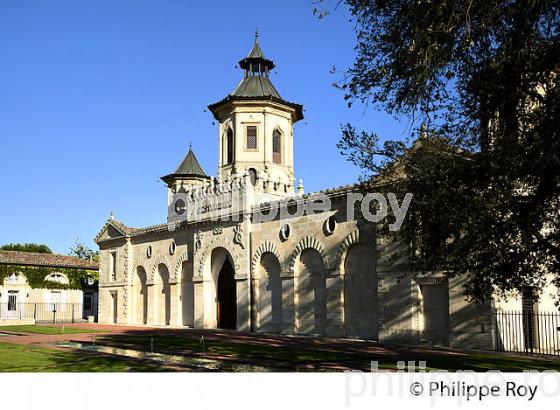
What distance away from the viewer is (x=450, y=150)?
13320 millimetres

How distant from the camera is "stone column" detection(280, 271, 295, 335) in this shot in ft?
94.6

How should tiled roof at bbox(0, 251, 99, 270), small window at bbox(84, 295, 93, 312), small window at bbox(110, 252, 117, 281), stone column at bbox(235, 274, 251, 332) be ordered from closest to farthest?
stone column at bbox(235, 274, 251, 332)
small window at bbox(110, 252, 117, 281)
tiled roof at bbox(0, 251, 99, 270)
small window at bbox(84, 295, 93, 312)

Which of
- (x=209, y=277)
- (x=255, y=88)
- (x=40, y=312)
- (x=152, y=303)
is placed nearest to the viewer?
(x=209, y=277)

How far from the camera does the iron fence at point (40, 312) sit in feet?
167

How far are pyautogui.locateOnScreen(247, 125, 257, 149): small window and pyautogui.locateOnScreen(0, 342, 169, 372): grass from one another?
20.5 m

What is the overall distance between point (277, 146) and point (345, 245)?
1324 cm

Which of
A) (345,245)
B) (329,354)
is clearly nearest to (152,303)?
(345,245)

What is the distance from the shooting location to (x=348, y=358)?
17531 millimetres

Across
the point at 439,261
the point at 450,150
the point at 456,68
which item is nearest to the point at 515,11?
the point at 456,68

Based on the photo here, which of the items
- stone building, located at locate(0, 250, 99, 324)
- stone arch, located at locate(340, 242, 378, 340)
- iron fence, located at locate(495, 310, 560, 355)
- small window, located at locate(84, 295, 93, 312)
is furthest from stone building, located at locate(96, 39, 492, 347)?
small window, located at locate(84, 295, 93, 312)

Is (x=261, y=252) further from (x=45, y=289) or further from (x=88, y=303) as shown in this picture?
(x=88, y=303)

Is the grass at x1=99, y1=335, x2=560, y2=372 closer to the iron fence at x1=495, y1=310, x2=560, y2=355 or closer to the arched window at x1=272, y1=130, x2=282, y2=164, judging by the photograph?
the iron fence at x1=495, y1=310, x2=560, y2=355

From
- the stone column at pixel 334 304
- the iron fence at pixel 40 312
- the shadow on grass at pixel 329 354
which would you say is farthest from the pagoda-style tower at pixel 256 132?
the iron fence at pixel 40 312
